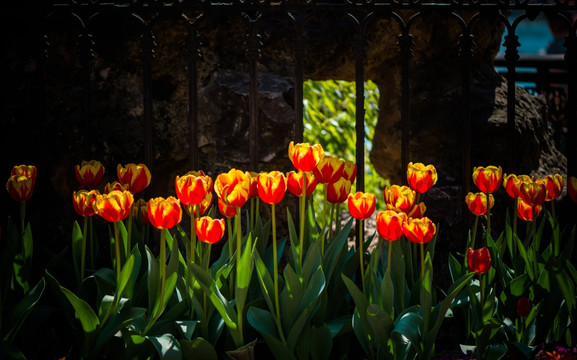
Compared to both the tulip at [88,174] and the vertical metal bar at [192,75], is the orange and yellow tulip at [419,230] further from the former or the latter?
the tulip at [88,174]

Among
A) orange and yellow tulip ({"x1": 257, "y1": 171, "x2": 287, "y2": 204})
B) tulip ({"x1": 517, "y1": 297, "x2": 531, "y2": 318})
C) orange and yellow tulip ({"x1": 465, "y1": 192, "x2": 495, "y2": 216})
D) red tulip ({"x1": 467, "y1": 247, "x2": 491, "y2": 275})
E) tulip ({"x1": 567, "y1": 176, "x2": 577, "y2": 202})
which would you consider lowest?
tulip ({"x1": 517, "y1": 297, "x2": 531, "y2": 318})

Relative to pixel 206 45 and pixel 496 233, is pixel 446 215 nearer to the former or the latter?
pixel 496 233

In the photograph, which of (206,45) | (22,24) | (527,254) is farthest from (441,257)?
(22,24)

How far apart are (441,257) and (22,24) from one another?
5.77ft

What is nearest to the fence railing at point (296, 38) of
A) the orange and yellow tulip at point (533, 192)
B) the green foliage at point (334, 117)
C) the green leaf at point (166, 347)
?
the orange and yellow tulip at point (533, 192)

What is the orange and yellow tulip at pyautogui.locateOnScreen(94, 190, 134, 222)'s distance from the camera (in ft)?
4.96

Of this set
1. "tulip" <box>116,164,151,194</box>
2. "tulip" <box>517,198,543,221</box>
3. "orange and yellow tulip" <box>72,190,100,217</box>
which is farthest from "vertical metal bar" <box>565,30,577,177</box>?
"orange and yellow tulip" <box>72,190,100,217</box>

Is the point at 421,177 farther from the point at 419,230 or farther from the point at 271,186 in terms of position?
the point at 271,186

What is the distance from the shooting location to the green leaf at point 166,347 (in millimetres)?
1502

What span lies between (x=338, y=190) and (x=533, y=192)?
52 centimetres

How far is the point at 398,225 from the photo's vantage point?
1.53 m

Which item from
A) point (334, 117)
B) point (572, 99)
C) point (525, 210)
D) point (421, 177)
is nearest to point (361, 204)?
point (421, 177)

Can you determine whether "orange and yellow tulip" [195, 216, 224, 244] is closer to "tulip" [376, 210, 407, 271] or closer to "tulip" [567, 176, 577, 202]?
"tulip" [376, 210, 407, 271]

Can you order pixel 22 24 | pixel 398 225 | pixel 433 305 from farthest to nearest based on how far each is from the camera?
pixel 22 24 < pixel 433 305 < pixel 398 225
